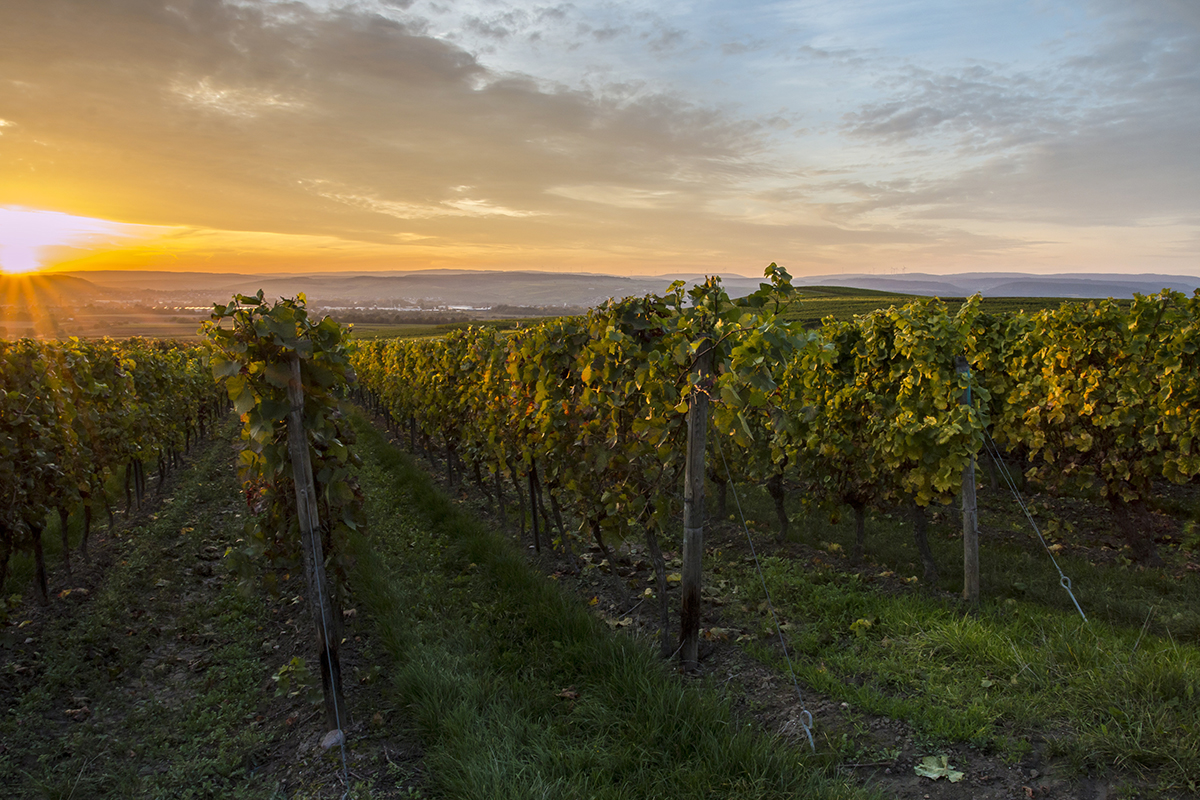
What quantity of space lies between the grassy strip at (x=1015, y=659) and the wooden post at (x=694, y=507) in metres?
0.65

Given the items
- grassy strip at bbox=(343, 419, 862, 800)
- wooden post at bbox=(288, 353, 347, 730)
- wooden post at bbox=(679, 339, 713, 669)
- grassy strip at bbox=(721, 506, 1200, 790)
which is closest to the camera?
grassy strip at bbox=(343, 419, 862, 800)

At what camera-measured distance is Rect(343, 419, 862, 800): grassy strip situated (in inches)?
135

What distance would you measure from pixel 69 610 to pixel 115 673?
184 centimetres

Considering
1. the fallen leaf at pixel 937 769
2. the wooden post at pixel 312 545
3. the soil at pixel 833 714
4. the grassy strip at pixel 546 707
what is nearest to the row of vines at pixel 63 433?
the grassy strip at pixel 546 707

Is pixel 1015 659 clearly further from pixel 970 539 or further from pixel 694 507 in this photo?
pixel 694 507

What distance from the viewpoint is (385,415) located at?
898 inches

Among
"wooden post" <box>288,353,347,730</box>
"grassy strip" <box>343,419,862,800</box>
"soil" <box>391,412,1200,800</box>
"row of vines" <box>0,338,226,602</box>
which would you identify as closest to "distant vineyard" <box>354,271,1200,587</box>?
"soil" <box>391,412,1200,800</box>

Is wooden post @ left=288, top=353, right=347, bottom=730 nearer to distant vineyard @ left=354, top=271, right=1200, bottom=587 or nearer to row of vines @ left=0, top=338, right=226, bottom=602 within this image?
distant vineyard @ left=354, top=271, right=1200, bottom=587

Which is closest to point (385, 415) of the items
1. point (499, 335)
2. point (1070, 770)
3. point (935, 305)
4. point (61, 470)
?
point (499, 335)

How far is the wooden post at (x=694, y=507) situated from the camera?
470 centimetres

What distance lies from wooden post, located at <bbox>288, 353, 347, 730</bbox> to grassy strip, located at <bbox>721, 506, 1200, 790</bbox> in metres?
3.21

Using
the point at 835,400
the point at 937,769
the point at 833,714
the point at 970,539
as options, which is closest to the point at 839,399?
the point at 835,400

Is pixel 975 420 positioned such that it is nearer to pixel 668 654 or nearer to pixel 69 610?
pixel 668 654

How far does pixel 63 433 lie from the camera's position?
7227 millimetres
